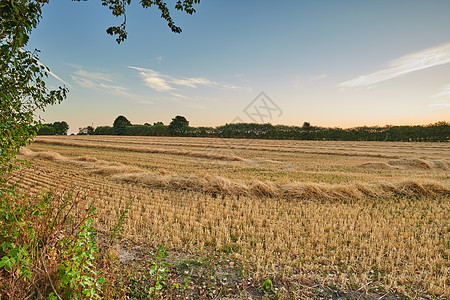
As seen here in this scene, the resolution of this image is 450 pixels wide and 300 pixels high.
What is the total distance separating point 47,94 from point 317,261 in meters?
5.49

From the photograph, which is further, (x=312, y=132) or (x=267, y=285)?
(x=312, y=132)

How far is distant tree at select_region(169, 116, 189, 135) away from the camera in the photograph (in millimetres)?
72625

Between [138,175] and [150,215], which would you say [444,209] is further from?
[138,175]

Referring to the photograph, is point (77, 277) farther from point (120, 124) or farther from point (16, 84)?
point (120, 124)

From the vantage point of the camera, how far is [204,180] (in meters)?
9.55

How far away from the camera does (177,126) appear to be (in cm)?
7444

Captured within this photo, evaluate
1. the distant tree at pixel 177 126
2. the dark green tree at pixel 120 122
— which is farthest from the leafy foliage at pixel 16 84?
the dark green tree at pixel 120 122

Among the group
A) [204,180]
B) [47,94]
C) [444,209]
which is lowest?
[444,209]

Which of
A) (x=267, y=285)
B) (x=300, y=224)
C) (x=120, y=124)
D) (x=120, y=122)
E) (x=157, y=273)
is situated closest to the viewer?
(x=157, y=273)

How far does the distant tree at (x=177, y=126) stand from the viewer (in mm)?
72625

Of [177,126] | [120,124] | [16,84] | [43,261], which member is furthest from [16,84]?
[120,124]

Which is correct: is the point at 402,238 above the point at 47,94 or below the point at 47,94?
below

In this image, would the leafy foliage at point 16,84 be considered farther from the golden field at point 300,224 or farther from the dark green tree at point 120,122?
the dark green tree at point 120,122

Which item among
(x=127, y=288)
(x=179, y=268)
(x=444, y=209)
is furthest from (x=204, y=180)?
(x=444, y=209)
